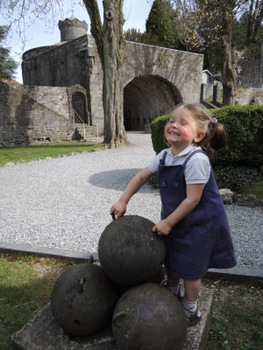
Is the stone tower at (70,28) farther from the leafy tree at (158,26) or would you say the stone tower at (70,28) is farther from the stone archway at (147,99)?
the stone archway at (147,99)

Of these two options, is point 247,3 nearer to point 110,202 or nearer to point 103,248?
point 110,202

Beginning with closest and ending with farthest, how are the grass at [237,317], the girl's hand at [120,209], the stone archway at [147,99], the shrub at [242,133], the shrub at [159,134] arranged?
the girl's hand at [120,209], the grass at [237,317], the shrub at [242,133], the shrub at [159,134], the stone archway at [147,99]

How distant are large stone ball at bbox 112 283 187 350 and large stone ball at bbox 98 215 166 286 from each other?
0.39 ft

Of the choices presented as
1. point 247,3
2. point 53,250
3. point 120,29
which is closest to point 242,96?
point 247,3

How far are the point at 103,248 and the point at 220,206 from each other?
92 centimetres

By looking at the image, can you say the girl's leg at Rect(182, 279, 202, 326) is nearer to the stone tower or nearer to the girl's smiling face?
the girl's smiling face

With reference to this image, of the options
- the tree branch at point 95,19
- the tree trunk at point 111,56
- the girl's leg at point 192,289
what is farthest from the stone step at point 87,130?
the girl's leg at point 192,289

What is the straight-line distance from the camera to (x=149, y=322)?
1.69 metres

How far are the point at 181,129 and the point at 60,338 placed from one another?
176 cm

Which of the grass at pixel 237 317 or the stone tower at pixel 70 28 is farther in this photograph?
the stone tower at pixel 70 28

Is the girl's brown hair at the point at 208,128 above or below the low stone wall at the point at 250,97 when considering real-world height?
below

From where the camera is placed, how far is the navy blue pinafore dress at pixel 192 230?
1992mm

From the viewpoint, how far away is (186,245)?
1993mm

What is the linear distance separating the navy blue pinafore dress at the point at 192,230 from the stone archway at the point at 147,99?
20.5 meters
